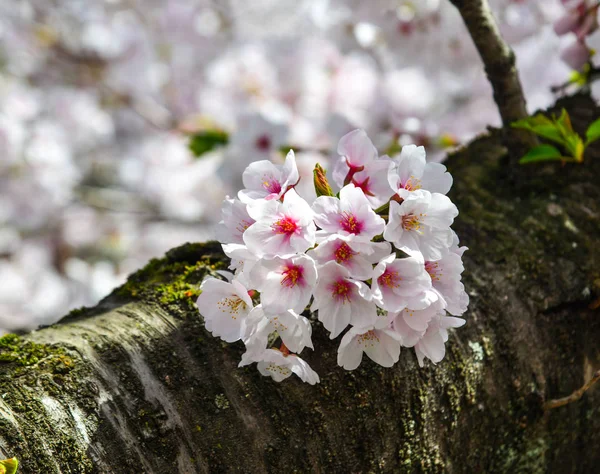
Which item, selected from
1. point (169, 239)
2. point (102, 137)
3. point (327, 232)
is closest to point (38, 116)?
point (102, 137)

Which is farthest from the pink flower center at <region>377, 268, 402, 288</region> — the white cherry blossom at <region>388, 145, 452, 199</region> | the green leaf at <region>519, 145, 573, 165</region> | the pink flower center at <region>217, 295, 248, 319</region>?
the green leaf at <region>519, 145, 573, 165</region>

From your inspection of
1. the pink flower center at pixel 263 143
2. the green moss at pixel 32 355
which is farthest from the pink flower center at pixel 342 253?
the pink flower center at pixel 263 143

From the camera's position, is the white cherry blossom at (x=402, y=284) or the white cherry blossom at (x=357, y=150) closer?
the white cherry blossom at (x=402, y=284)

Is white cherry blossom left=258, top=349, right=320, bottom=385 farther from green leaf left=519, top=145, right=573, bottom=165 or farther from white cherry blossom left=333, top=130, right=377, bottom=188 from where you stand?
green leaf left=519, top=145, right=573, bottom=165

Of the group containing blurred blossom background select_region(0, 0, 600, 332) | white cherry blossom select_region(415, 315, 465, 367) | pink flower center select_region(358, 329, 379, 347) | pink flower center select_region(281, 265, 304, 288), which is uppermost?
blurred blossom background select_region(0, 0, 600, 332)

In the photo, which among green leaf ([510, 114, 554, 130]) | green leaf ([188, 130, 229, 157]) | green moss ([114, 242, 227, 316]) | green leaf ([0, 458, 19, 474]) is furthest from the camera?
green leaf ([188, 130, 229, 157])

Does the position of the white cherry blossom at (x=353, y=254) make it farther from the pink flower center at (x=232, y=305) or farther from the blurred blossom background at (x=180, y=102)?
the blurred blossom background at (x=180, y=102)

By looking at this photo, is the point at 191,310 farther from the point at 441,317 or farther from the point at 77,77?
the point at 77,77

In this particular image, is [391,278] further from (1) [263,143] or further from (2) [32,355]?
(1) [263,143]
